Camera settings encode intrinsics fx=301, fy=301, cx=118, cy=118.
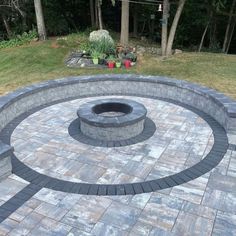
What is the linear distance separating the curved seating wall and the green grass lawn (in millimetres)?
1200

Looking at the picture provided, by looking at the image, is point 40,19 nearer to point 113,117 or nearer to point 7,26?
point 7,26

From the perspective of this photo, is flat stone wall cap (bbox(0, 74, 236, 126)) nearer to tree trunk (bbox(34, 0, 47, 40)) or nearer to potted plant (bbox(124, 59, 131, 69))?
potted plant (bbox(124, 59, 131, 69))

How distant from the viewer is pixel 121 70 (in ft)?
38.3

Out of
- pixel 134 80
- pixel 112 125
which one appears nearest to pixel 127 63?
pixel 134 80

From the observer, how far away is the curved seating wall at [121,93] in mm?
7797

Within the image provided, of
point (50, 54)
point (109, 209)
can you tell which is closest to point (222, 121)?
point (109, 209)

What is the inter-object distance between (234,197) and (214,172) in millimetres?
781

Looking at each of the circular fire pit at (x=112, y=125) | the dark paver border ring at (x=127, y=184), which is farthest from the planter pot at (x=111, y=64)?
the dark paver border ring at (x=127, y=184)

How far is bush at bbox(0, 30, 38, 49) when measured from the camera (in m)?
15.8

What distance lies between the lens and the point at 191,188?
5.20m

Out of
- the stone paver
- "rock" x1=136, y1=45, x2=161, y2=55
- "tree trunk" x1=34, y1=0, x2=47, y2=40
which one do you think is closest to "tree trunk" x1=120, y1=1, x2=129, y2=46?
"rock" x1=136, y1=45, x2=161, y2=55

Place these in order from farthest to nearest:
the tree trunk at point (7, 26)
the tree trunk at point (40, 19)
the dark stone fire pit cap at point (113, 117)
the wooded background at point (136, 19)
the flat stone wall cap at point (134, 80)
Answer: the tree trunk at point (7, 26) → the wooded background at point (136, 19) → the tree trunk at point (40, 19) → the flat stone wall cap at point (134, 80) → the dark stone fire pit cap at point (113, 117)

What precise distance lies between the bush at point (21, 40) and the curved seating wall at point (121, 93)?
7027mm

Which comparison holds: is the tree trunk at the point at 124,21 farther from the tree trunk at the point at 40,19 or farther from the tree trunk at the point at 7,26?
the tree trunk at the point at 7,26
